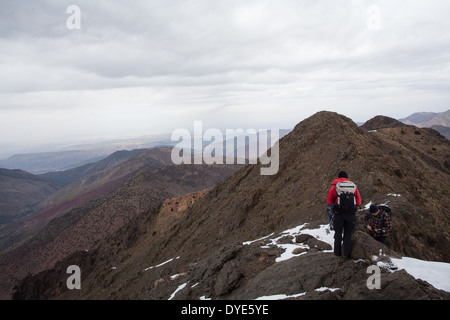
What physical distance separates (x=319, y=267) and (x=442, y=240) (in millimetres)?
7421

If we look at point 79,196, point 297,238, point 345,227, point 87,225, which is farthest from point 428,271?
point 79,196

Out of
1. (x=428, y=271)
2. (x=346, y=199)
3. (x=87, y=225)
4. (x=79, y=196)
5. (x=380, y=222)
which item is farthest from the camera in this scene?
(x=79, y=196)

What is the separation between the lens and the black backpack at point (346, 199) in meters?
6.89

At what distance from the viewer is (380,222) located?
27.7 ft

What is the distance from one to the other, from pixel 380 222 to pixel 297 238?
346 centimetres

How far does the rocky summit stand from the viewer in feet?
23.2

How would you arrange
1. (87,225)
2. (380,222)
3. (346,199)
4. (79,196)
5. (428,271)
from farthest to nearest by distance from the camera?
1. (79,196)
2. (87,225)
3. (380,222)
4. (428,271)
5. (346,199)

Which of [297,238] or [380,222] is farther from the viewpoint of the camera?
[297,238]

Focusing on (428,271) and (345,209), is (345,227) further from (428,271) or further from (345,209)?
(428,271)

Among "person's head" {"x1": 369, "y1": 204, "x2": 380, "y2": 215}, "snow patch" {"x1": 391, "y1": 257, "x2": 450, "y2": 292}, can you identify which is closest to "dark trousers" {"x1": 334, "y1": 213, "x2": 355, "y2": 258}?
"snow patch" {"x1": 391, "y1": 257, "x2": 450, "y2": 292}

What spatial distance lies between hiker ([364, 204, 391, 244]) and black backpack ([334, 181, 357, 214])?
1.93 metres
